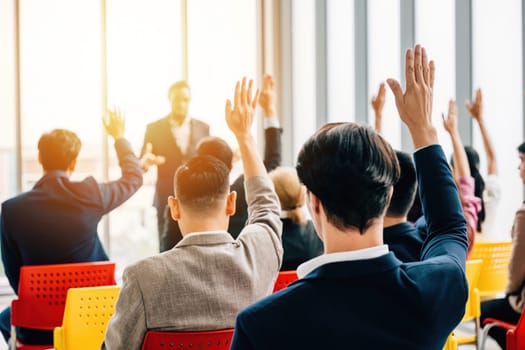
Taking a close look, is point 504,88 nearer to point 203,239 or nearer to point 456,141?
point 456,141

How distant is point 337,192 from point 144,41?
668cm

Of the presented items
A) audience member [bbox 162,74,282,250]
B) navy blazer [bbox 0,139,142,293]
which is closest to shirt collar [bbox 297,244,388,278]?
audience member [bbox 162,74,282,250]

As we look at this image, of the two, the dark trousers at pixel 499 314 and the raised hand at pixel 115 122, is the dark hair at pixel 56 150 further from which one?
the dark trousers at pixel 499 314

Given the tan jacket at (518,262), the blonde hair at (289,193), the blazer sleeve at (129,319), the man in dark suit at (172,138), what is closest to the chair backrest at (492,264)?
the tan jacket at (518,262)

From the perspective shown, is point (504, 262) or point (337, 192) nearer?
point (337, 192)

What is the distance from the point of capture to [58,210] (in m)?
3.49

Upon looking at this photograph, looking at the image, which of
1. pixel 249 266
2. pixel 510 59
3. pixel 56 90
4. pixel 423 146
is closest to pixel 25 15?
pixel 56 90

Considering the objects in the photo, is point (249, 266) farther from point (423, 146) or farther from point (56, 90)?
point (56, 90)

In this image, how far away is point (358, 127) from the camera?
1.17 metres

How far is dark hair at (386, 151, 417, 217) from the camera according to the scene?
7.14ft

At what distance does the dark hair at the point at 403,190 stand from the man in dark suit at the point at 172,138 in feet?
14.2

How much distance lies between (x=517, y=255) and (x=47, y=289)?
219cm

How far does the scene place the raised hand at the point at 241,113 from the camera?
2109 millimetres

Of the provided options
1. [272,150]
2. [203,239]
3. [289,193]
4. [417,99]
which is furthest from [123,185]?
[417,99]
